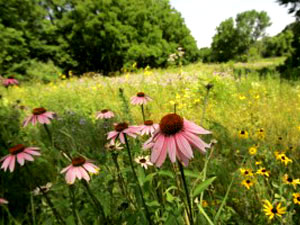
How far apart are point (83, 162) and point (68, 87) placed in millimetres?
5187

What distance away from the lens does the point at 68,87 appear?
5.58 metres

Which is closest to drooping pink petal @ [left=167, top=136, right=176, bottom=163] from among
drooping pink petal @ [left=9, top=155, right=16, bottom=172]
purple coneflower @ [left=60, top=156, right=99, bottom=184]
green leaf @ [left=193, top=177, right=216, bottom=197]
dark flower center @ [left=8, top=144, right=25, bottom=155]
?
green leaf @ [left=193, top=177, right=216, bottom=197]

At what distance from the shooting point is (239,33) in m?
37.2

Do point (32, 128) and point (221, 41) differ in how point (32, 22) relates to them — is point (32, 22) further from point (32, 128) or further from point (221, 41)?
point (221, 41)

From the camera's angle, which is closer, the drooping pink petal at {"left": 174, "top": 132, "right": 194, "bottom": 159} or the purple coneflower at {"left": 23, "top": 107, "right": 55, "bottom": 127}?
the drooping pink petal at {"left": 174, "top": 132, "right": 194, "bottom": 159}

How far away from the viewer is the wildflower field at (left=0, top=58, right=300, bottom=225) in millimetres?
850

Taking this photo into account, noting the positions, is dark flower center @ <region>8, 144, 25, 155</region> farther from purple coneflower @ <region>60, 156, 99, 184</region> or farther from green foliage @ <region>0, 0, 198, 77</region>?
green foliage @ <region>0, 0, 198, 77</region>

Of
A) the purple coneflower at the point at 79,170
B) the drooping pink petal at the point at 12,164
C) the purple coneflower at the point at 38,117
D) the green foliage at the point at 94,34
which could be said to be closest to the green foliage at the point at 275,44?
the green foliage at the point at 94,34

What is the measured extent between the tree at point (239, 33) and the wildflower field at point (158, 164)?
33.6m

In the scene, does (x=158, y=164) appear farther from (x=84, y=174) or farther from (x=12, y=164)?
(x=12, y=164)

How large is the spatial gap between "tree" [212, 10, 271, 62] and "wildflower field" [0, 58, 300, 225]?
1322 inches

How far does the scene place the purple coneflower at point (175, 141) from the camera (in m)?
0.60

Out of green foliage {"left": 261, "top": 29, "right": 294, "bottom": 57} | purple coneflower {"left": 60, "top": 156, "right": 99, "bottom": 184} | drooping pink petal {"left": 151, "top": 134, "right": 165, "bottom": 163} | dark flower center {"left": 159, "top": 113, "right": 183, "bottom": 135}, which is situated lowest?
green foliage {"left": 261, "top": 29, "right": 294, "bottom": 57}

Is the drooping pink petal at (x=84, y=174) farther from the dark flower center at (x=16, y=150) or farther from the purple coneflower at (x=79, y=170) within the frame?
the dark flower center at (x=16, y=150)
